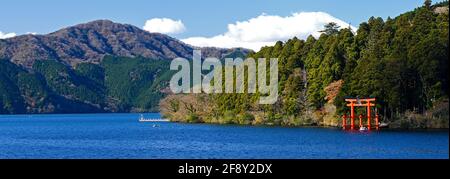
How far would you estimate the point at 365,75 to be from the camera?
254 feet

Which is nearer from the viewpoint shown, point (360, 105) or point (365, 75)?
point (360, 105)

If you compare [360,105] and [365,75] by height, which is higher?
[365,75]

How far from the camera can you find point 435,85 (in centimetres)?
7044

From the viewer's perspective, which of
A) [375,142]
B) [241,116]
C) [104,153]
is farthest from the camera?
[241,116]

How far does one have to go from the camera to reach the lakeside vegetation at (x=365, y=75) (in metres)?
71.7

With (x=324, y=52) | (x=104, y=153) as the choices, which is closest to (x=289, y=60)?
(x=324, y=52)

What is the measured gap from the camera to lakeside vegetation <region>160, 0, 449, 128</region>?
235 feet

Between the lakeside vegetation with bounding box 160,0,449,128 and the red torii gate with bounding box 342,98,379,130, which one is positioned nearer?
the lakeside vegetation with bounding box 160,0,449,128

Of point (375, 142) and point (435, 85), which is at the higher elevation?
point (435, 85)

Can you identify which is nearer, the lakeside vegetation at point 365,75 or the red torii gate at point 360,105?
the lakeside vegetation at point 365,75

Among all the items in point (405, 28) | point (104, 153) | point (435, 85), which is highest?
point (405, 28)
